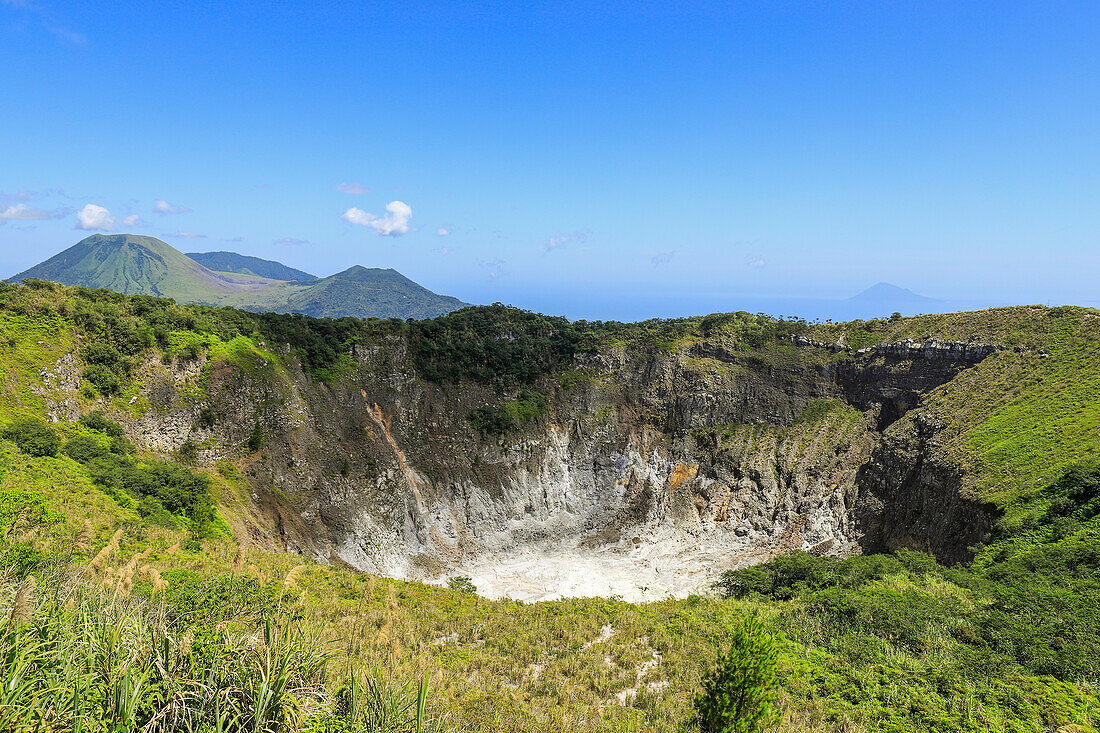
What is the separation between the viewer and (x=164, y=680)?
290 inches

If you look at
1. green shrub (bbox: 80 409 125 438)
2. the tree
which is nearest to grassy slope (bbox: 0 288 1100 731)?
green shrub (bbox: 80 409 125 438)

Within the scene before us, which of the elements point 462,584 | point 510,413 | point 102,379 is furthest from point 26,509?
point 510,413

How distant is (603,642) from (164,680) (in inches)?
591

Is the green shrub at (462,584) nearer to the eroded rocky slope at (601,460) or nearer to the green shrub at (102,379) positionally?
the eroded rocky slope at (601,460)

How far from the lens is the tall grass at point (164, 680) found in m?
6.66

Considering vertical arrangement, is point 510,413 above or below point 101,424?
below

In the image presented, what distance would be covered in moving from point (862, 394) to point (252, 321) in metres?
57.6

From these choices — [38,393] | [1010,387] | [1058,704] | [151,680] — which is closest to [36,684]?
[151,680]

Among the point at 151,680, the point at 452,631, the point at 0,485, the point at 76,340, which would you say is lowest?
the point at 452,631

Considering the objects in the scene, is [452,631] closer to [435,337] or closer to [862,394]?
[435,337]

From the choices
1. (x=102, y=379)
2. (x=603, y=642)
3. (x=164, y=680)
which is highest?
(x=102, y=379)

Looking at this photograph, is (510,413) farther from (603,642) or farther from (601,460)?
(603,642)

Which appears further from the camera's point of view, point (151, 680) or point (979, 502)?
point (979, 502)

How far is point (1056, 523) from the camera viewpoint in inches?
930
